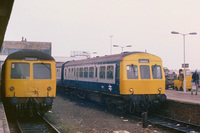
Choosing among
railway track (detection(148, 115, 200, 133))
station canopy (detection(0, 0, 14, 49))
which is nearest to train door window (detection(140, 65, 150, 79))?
railway track (detection(148, 115, 200, 133))

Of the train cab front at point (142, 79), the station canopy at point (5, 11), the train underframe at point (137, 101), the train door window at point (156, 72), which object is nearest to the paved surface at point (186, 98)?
the train underframe at point (137, 101)

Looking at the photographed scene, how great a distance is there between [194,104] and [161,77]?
8.86ft

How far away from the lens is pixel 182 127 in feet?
39.4

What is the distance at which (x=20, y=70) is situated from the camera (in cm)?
1248

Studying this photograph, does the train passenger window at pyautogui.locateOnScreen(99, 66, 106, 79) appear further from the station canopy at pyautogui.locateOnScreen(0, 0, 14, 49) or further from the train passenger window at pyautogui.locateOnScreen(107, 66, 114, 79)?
the station canopy at pyautogui.locateOnScreen(0, 0, 14, 49)

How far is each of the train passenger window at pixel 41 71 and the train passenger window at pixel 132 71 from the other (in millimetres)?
4037

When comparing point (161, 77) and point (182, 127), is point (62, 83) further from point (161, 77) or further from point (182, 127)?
point (182, 127)

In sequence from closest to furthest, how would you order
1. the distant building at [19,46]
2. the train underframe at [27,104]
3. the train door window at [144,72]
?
the train underframe at [27,104]
the train door window at [144,72]
the distant building at [19,46]

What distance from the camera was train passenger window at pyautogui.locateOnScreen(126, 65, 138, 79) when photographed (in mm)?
14477

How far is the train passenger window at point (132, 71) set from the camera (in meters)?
14.5

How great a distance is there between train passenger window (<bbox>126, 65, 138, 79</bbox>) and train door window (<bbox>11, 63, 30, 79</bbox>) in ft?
16.3

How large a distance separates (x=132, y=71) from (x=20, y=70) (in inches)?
218

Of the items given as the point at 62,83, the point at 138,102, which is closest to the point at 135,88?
the point at 138,102

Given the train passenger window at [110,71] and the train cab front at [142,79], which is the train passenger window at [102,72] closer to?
the train passenger window at [110,71]
